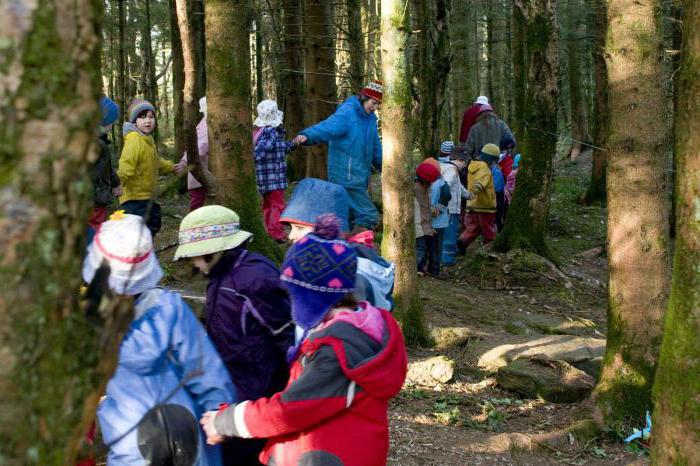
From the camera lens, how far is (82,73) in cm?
150

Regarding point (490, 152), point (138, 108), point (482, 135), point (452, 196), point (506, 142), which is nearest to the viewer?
point (138, 108)

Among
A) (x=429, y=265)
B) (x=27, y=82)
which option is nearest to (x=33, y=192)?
(x=27, y=82)

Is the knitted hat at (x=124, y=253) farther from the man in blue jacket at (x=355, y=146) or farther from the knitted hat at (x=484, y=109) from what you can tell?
the knitted hat at (x=484, y=109)

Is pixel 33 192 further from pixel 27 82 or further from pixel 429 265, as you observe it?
pixel 429 265

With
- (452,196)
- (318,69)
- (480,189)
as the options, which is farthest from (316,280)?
(318,69)

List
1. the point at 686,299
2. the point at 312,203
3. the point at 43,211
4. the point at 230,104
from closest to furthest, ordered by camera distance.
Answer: the point at 43,211 → the point at 686,299 → the point at 312,203 → the point at 230,104

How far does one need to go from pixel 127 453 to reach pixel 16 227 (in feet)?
5.81

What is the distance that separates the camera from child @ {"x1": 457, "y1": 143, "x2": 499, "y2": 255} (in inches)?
467

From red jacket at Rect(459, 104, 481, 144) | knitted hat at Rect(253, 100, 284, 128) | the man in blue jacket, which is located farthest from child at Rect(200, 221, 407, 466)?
red jacket at Rect(459, 104, 481, 144)

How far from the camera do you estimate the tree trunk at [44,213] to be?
54.8 inches

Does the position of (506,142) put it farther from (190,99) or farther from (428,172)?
(190,99)

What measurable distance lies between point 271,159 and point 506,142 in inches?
200

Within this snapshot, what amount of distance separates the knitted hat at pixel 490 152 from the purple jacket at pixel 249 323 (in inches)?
354

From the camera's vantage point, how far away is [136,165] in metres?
7.80
